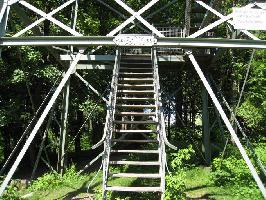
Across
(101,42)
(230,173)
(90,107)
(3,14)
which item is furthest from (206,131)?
(3,14)

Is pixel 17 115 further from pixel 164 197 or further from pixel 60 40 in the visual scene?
pixel 164 197

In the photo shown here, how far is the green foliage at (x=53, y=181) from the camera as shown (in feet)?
33.1

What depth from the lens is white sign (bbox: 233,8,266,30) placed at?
716 cm

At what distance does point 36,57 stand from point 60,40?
6204 mm

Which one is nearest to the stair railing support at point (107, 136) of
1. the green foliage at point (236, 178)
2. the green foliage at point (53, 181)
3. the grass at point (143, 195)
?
the grass at point (143, 195)

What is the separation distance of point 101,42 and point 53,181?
5.19 metres

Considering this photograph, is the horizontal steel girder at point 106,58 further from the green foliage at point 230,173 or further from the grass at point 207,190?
the grass at point 207,190

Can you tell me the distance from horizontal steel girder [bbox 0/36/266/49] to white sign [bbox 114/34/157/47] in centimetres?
16

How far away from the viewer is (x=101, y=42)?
7.43 m

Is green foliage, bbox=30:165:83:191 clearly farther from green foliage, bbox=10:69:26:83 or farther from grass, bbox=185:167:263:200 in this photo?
green foliage, bbox=10:69:26:83

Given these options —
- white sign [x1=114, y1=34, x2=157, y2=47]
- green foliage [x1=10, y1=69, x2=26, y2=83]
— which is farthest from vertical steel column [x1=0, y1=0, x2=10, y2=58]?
green foliage [x1=10, y1=69, x2=26, y2=83]

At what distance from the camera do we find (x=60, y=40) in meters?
7.28

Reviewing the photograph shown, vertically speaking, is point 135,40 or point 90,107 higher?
point 135,40

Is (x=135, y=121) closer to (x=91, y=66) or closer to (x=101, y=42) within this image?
(x=101, y=42)
